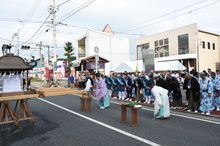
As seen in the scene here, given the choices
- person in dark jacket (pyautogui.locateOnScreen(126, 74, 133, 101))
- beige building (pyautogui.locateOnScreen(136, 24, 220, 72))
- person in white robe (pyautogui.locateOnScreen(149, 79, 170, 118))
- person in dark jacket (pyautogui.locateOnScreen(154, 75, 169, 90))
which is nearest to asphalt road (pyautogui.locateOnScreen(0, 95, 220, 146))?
person in white robe (pyautogui.locateOnScreen(149, 79, 170, 118))

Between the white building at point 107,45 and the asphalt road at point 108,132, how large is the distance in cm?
2617

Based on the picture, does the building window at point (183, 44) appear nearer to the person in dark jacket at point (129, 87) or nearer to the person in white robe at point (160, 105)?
the person in dark jacket at point (129, 87)

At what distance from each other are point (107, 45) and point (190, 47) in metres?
15.5

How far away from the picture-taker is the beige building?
1256 inches

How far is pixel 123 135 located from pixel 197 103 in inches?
175

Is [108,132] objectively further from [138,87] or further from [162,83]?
[138,87]

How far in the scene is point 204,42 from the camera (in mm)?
33062

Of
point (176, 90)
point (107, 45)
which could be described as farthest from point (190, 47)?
point (176, 90)

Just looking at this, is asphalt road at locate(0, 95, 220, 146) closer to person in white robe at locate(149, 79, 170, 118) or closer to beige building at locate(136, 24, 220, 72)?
person in white robe at locate(149, 79, 170, 118)

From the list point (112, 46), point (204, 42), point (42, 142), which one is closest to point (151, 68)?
point (42, 142)

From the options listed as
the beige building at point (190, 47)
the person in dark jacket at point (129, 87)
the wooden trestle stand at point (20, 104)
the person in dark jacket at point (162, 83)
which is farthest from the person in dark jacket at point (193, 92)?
the beige building at point (190, 47)

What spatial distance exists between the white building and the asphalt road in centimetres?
2617

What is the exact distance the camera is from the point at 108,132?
5.46 m

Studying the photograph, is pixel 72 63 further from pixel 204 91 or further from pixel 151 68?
pixel 204 91
